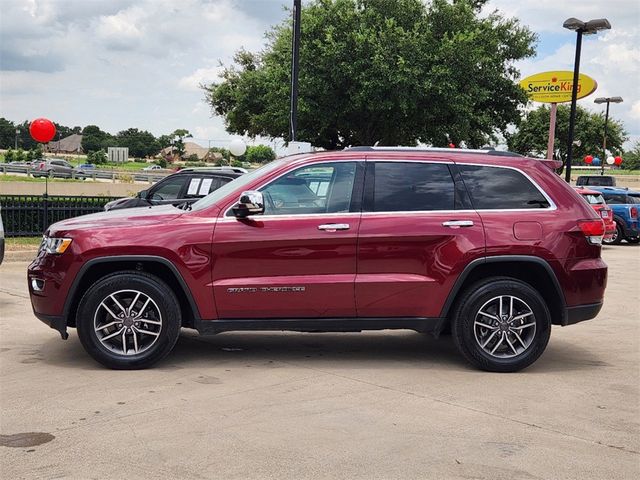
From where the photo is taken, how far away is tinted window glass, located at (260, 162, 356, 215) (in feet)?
21.5

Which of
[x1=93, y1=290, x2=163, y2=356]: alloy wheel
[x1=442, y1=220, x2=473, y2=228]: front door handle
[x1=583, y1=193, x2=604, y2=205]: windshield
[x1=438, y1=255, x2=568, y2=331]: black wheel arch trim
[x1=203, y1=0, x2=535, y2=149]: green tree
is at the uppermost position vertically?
[x1=203, y1=0, x2=535, y2=149]: green tree

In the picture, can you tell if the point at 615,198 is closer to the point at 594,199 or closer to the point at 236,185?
the point at 594,199

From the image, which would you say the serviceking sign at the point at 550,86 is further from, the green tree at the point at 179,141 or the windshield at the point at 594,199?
the green tree at the point at 179,141

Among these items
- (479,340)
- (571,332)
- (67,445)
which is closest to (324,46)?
(571,332)

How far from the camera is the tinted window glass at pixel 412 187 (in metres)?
6.61

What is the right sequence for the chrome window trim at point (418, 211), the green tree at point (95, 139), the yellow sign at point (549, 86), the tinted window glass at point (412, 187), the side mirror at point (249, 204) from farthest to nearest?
the green tree at point (95, 139) → the yellow sign at point (549, 86) → the tinted window glass at point (412, 187) → the chrome window trim at point (418, 211) → the side mirror at point (249, 204)

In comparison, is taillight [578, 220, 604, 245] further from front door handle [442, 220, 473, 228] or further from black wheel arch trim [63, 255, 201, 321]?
black wheel arch trim [63, 255, 201, 321]

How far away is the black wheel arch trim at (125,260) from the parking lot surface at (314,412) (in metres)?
0.55

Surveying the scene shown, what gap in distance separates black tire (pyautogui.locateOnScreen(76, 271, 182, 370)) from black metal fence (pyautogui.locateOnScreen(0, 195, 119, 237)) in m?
10.4

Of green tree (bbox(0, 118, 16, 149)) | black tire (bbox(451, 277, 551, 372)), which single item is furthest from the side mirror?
green tree (bbox(0, 118, 16, 149))

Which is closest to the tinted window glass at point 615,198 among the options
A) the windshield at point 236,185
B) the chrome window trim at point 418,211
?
the chrome window trim at point 418,211

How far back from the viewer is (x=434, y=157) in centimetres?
677

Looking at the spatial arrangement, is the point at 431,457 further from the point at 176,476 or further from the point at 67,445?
the point at 67,445

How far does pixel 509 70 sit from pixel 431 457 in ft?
106
